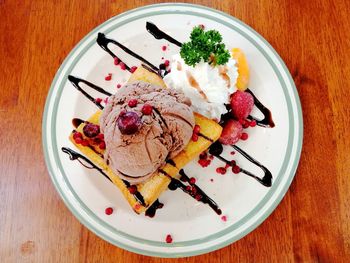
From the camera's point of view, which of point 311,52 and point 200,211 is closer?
point 200,211

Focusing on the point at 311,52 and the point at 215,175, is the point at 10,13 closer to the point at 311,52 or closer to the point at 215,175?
the point at 215,175

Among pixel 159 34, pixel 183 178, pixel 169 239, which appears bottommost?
pixel 169 239

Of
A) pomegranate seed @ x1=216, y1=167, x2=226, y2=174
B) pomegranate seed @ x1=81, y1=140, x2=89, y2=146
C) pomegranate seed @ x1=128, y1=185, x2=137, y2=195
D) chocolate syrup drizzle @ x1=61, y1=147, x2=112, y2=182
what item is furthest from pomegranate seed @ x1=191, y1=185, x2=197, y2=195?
pomegranate seed @ x1=81, y1=140, x2=89, y2=146

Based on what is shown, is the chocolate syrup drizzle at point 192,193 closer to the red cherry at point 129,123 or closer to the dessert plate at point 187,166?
the dessert plate at point 187,166

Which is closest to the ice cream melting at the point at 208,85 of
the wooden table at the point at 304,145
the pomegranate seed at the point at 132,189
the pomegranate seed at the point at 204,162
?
the pomegranate seed at the point at 204,162

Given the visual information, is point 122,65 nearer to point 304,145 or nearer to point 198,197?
point 198,197

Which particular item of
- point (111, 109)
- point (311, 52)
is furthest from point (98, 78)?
point (311, 52)

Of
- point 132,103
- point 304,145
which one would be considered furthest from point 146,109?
point 304,145
